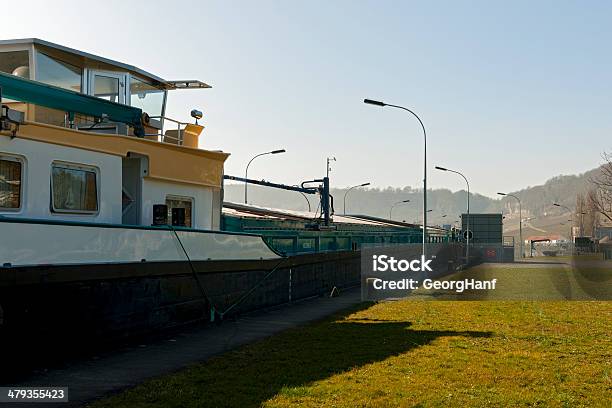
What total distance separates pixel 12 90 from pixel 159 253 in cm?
362

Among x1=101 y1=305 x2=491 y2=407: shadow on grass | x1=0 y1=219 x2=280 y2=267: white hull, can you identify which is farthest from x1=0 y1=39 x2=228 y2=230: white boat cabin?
x1=101 y1=305 x2=491 y2=407: shadow on grass

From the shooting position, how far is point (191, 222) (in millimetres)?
14703

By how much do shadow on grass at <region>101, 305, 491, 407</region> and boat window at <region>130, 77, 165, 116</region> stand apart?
18.7 feet

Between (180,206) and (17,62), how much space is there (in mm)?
4117

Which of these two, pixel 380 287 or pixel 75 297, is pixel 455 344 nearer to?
pixel 75 297

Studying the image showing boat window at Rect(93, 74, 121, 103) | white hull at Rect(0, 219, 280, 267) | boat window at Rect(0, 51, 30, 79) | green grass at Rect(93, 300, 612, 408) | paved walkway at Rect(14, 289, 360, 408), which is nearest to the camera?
green grass at Rect(93, 300, 612, 408)

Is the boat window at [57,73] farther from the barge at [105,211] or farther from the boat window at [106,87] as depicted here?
the boat window at [106,87]

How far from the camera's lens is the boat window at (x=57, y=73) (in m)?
12.3

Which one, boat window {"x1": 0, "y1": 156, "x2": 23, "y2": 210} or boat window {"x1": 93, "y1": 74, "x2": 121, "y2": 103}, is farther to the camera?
boat window {"x1": 93, "y1": 74, "x2": 121, "y2": 103}

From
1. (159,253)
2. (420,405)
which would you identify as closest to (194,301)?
(159,253)

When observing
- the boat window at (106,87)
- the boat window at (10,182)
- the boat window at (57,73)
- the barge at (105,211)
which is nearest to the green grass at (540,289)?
the barge at (105,211)

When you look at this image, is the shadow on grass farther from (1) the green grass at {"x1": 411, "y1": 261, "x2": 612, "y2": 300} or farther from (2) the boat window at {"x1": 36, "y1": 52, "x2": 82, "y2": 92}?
(1) the green grass at {"x1": 411, "y1": 261, "x2": 612, "y2": 300}

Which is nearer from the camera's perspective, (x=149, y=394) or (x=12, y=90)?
(x=149, y=394)

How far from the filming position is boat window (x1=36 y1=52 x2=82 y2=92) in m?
12.3
